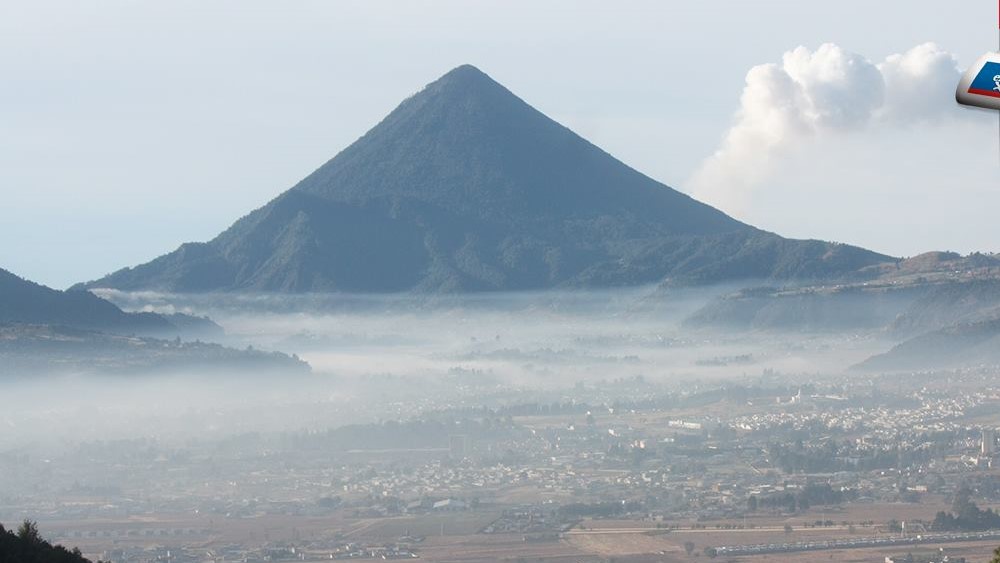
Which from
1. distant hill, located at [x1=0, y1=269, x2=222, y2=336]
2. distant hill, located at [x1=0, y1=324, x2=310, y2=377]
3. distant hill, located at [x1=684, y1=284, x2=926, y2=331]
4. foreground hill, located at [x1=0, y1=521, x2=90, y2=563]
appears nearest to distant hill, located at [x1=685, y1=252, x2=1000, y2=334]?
distant hill, located at [x1=684, y1=284, x2=926, y2=331]

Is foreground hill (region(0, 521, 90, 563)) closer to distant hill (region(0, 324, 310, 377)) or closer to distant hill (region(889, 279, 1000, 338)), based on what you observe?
distant hill (region(0, 324, 310, 377))

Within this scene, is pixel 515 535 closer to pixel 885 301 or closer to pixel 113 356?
pixel 113 356

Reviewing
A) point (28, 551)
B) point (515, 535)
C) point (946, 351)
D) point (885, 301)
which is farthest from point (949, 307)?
point (28, 551)

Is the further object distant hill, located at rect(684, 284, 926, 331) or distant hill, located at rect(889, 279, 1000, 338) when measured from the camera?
distant hill, located at rect(684, 284, 926, 331)

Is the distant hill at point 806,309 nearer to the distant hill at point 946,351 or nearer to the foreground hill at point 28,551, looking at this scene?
the distant hill at point 946,351

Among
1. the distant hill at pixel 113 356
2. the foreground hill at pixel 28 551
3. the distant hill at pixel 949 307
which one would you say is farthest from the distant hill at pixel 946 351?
the foreground hill at pixel 28 551

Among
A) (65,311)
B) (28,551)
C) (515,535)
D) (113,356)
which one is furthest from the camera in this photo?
(65,311)
